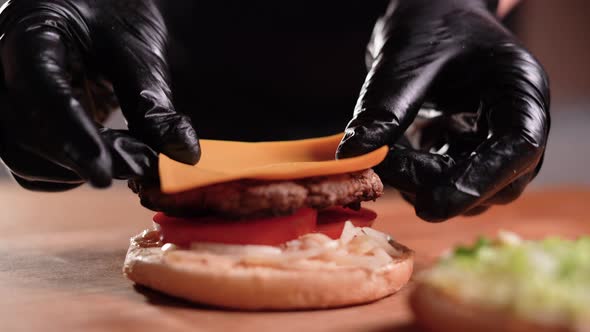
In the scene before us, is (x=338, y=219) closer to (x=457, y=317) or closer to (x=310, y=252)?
(x=310, y=252)

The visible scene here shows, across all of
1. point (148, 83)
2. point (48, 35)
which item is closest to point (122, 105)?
point (148, 83)

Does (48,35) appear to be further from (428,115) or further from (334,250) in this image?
(428,115)

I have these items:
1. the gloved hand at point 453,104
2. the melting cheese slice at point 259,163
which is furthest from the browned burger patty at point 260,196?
the gloved hand at point 453,104

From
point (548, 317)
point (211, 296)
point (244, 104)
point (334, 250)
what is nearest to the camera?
point (548, 317)

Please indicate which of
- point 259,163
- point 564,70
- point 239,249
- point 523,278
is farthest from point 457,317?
point 564,70

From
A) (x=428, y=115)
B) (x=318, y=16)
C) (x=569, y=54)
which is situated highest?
(x=318, y=16)

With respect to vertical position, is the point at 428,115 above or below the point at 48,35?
below
